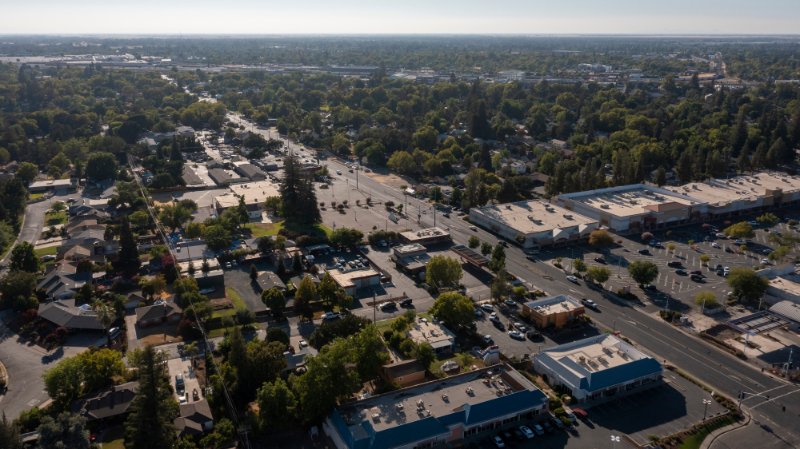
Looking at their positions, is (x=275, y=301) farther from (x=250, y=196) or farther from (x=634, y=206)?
(x=634, y=206)

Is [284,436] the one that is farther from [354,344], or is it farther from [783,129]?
[783,129]

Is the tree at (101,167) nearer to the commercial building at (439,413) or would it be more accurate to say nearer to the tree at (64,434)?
the tree at (64,434)

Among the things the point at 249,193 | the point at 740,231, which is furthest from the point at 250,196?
the point at 740,231

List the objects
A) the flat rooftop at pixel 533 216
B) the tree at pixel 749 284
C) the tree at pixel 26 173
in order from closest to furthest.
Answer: the tree at pixel 749 284
the flat rooftop at pixel 533 216
the tree at pixel 26 173

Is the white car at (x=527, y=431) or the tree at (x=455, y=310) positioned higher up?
the tree at (x=455, y=310)

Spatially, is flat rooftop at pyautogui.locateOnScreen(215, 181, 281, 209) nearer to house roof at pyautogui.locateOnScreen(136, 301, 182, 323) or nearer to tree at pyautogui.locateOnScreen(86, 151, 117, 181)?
tree at pyautogui.locateOnScreen(86, 151, 117, 181)

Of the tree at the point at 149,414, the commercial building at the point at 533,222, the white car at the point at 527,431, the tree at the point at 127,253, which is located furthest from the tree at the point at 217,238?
the white car at the point at 527,431

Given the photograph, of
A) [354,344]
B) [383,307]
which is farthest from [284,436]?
[383,307]
